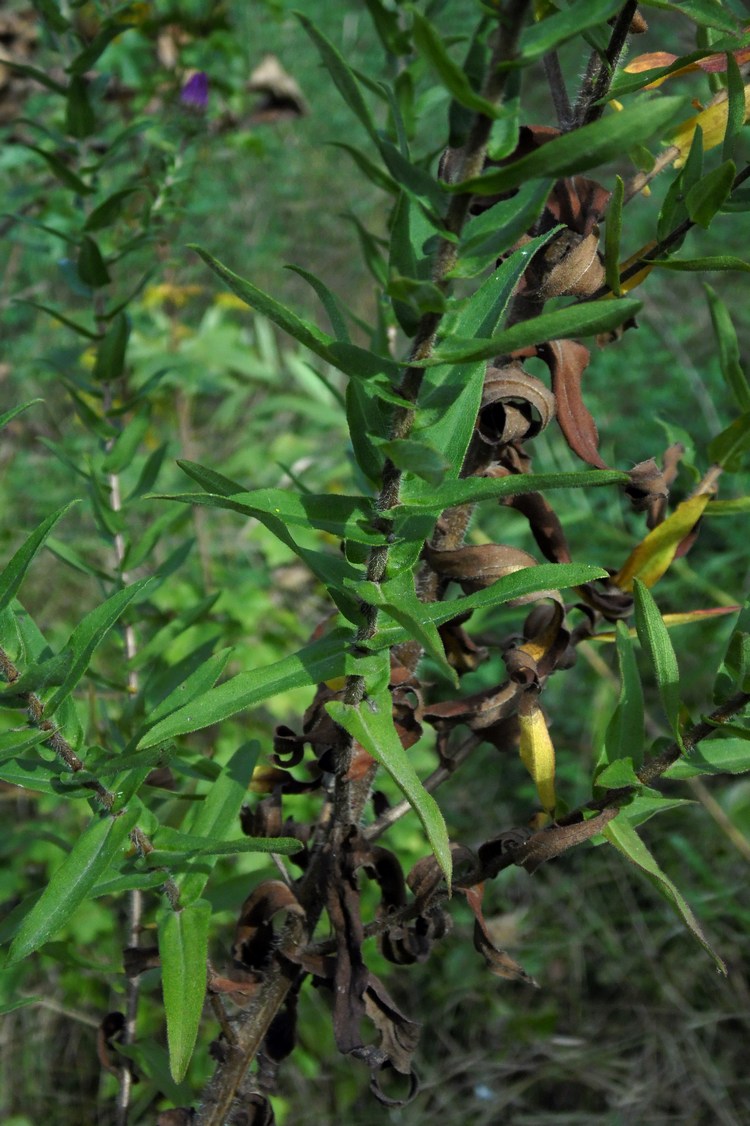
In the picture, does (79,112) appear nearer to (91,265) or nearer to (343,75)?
(91,265)

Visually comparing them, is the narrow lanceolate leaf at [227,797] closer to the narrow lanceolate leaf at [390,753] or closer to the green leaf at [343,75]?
the narrow lanceolate leaf at [390,753]

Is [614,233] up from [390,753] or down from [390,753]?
up

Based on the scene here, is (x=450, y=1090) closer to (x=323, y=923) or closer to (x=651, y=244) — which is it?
(x=323, y=923)

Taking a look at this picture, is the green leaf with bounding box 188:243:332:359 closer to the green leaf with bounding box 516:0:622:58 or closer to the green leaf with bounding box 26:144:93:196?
the green leaf with bounding box 516:0:622:58

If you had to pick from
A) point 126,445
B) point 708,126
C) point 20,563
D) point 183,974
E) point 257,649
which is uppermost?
point 708,126

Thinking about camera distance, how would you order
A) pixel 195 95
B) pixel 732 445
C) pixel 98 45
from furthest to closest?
pixel 195 95 < pixel 98 45 < pixel 732 445

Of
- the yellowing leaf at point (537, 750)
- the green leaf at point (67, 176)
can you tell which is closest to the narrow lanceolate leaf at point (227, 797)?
the yellowing leaf at point (537, 750)

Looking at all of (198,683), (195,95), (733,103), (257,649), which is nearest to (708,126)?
(733,103)

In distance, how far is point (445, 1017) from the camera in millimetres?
1585

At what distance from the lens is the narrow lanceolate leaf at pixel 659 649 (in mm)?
497

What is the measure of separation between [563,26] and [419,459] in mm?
140

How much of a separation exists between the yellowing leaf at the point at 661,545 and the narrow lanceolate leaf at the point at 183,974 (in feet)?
1.05

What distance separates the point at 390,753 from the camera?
1.40ft

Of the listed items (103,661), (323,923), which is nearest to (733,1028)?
(323,923)
